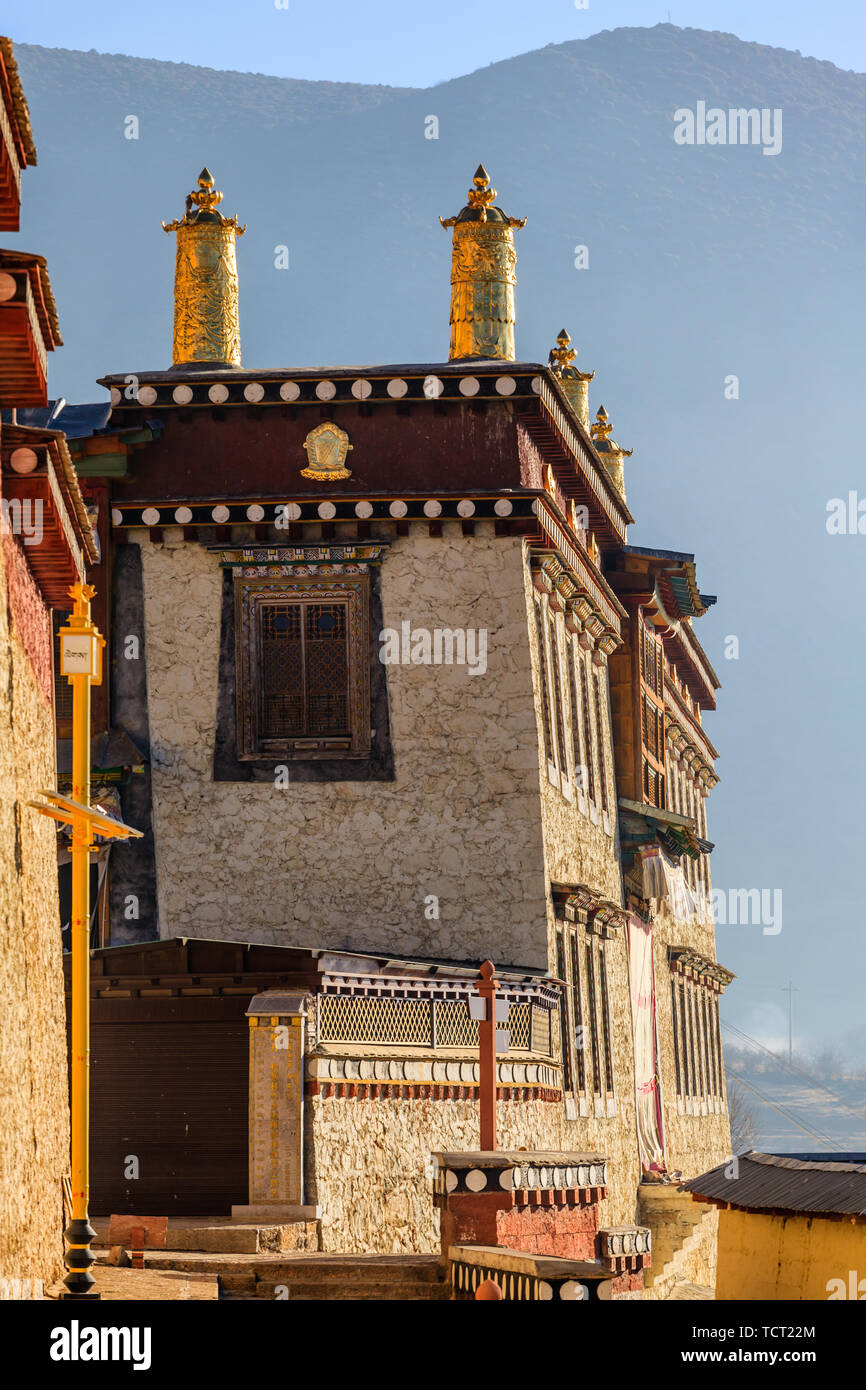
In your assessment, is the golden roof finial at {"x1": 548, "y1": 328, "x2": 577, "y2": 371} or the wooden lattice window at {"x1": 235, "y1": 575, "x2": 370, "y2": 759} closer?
the wooden lattice window at {"x1": 235, "y1": 575, "x2": 370, "y2": 759}

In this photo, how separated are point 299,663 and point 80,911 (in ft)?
51.2

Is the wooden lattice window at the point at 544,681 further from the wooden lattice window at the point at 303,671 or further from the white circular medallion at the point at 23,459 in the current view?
the white circular medallion at the point at 23,459

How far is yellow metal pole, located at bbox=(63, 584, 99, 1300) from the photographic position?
13.9 m

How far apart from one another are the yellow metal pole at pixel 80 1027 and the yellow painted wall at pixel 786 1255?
22.9 feet

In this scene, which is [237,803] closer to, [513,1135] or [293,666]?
[293,666]

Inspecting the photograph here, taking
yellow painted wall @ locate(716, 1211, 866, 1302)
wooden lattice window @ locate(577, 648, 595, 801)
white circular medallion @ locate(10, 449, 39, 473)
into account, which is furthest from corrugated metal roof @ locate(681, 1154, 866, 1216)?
wooden lattice window @ locate(577, 648, 595, 801)

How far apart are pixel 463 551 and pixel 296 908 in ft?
16.7

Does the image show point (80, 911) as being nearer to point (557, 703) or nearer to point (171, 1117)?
point (171, 1117)

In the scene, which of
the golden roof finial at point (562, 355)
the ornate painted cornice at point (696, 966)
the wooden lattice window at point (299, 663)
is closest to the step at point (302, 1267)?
the wooden lattice window at point (299, 663)

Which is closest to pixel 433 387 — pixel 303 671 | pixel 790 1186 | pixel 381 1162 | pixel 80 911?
pixel 303 671

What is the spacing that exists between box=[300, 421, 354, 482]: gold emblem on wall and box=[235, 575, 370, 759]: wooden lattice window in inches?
55.4

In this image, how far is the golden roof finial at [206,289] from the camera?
104 feet

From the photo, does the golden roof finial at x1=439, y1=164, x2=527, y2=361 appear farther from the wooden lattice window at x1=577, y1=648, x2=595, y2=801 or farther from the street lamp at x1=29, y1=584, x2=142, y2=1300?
the street lamp at x1=29, y1=584, x2=142, y2=1300

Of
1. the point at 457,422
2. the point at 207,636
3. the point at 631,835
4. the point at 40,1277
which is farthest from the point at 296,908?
the point at 40,1277
